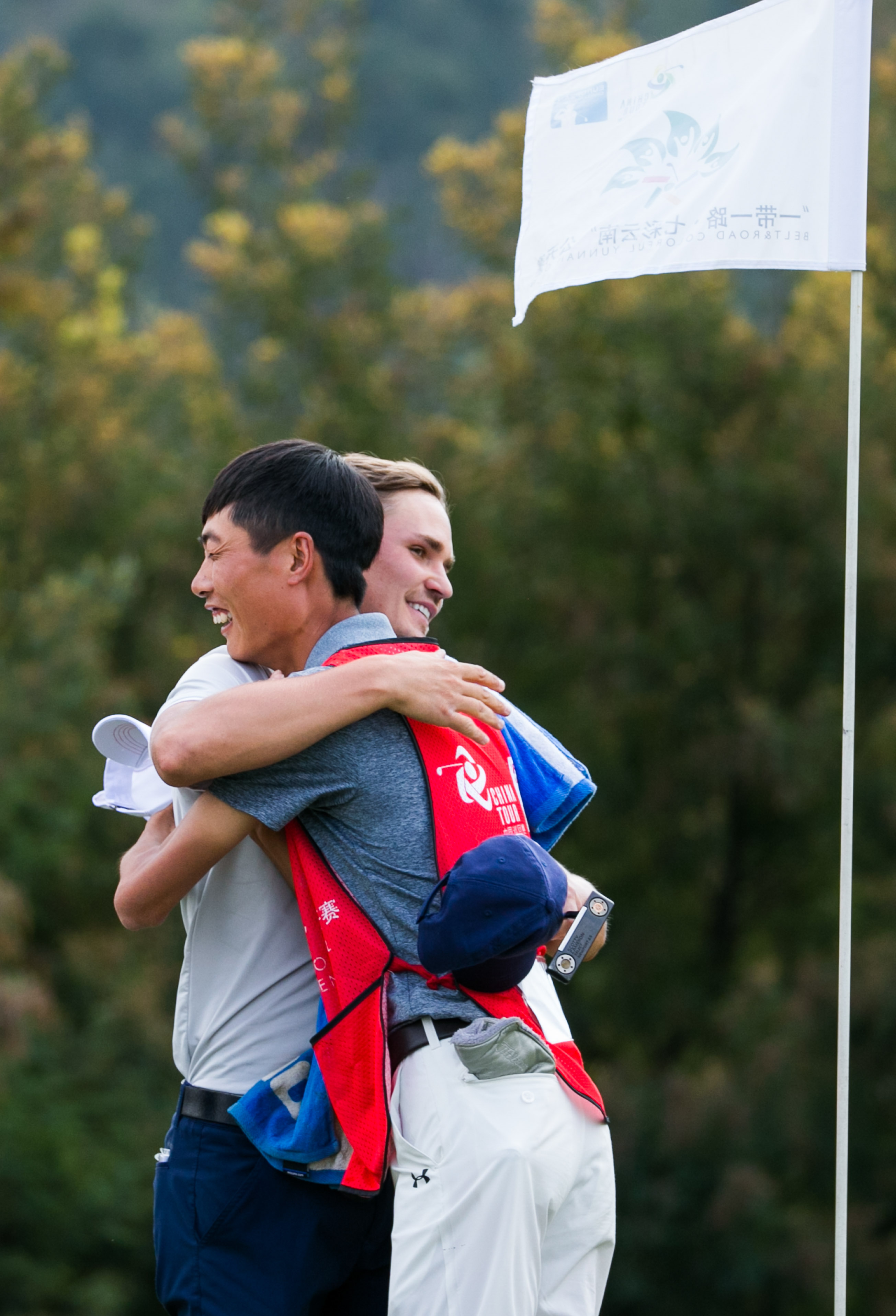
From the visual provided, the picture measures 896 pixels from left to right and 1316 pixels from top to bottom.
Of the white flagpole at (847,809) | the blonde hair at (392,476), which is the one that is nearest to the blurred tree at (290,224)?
the white flagpole at (847,809)

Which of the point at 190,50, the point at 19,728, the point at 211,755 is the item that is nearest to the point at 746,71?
the point at 211,755

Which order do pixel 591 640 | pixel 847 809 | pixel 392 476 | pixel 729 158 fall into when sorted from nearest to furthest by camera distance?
pixel 392 476 < pixel 847 809 < pixel 729 158 < pixel 591 640

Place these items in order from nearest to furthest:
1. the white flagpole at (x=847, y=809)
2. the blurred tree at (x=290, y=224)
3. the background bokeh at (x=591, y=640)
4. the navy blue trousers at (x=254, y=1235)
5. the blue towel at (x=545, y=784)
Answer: the navy blue trousers at (x=254, y=1235) < the blue towel at (x=545, y=784) < the white flagpole at (x=847, y=809) < the background bokeh at (x=591, y=640) < the blurred tree at (x=290, y=224)

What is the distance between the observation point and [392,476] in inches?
92.6

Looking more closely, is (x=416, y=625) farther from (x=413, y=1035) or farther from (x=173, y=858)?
(x=413, y=1035)

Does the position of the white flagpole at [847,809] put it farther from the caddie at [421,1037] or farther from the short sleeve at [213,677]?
the short sleeve at [213,677]

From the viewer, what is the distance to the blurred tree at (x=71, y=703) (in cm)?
1185

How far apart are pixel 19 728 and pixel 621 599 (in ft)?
16.0

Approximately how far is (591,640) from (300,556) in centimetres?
1153

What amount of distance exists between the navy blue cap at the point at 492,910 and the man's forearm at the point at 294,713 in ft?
0.66

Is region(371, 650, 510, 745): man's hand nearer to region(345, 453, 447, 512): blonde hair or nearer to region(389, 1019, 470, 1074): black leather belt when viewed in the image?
region(389, 1019, 470, 1074): black leather belt

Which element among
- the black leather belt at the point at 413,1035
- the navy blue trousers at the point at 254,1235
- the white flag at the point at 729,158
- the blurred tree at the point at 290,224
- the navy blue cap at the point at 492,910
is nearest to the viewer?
the navy blue cap at the point at 492,910

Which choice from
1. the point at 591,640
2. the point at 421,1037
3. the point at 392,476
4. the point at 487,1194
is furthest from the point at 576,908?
the point at 591,640

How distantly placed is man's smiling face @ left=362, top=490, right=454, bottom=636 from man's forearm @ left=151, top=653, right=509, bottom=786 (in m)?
0.39
